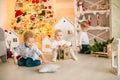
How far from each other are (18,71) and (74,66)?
24 centimetres

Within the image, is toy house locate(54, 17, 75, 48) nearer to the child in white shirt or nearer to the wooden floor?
the child in white shirt

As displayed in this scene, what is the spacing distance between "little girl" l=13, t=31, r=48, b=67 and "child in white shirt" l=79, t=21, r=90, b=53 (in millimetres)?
373

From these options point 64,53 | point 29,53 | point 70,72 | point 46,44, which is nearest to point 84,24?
point 46,44

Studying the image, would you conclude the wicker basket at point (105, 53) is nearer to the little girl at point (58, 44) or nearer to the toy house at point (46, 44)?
the little girl at point (58, 44)

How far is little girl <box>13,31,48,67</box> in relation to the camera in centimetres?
102

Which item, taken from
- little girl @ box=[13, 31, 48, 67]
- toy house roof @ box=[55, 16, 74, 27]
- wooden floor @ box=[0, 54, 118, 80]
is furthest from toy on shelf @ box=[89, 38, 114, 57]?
little girl @ box=[13, 31, 48, 67]

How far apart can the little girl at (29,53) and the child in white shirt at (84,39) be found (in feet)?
1.22

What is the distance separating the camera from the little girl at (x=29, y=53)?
1.02 meters

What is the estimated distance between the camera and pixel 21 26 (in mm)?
1385

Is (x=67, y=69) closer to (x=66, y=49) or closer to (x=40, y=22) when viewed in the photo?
(x=66, y=49)

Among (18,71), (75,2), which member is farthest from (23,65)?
(75,2)

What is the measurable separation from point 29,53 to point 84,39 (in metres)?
0.47

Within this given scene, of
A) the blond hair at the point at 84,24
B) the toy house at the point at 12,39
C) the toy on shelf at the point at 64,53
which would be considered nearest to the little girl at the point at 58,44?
the toy on shelf at the point at 64,53

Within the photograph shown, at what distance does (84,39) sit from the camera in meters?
1.42
